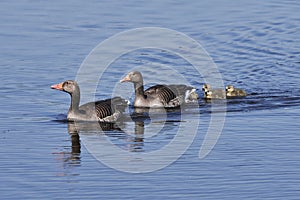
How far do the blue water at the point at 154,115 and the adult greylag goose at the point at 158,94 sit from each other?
49cm

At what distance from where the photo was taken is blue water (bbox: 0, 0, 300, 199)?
14375 millimetres

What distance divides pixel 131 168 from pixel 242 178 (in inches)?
76.9

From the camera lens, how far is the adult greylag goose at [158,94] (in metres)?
21.7

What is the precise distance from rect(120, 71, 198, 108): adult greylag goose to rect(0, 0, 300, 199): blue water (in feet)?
1.61

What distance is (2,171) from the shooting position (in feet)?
49.2

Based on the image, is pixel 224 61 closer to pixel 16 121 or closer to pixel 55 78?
A: pixel 55 78

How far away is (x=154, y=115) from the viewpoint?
68.5ft

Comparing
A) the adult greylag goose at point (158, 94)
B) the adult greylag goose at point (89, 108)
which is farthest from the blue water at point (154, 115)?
the adult greylag goose at point (158, 94)

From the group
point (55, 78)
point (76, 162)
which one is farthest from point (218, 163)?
point (55, 78)

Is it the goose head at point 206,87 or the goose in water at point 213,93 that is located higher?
the goose head at point 206,87

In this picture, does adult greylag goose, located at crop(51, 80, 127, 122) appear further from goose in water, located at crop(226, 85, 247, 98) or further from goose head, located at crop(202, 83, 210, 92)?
goose in water, located at crop(226, 85, 247, 98)

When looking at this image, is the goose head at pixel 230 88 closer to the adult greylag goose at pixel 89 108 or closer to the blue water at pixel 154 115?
the blue water at pixel 154 115

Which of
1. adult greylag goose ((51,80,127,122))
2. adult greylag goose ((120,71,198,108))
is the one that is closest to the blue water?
adult greylag goose ((51,80,127,122))

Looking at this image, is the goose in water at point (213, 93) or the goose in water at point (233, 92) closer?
the goose in water at point (233, 92)
